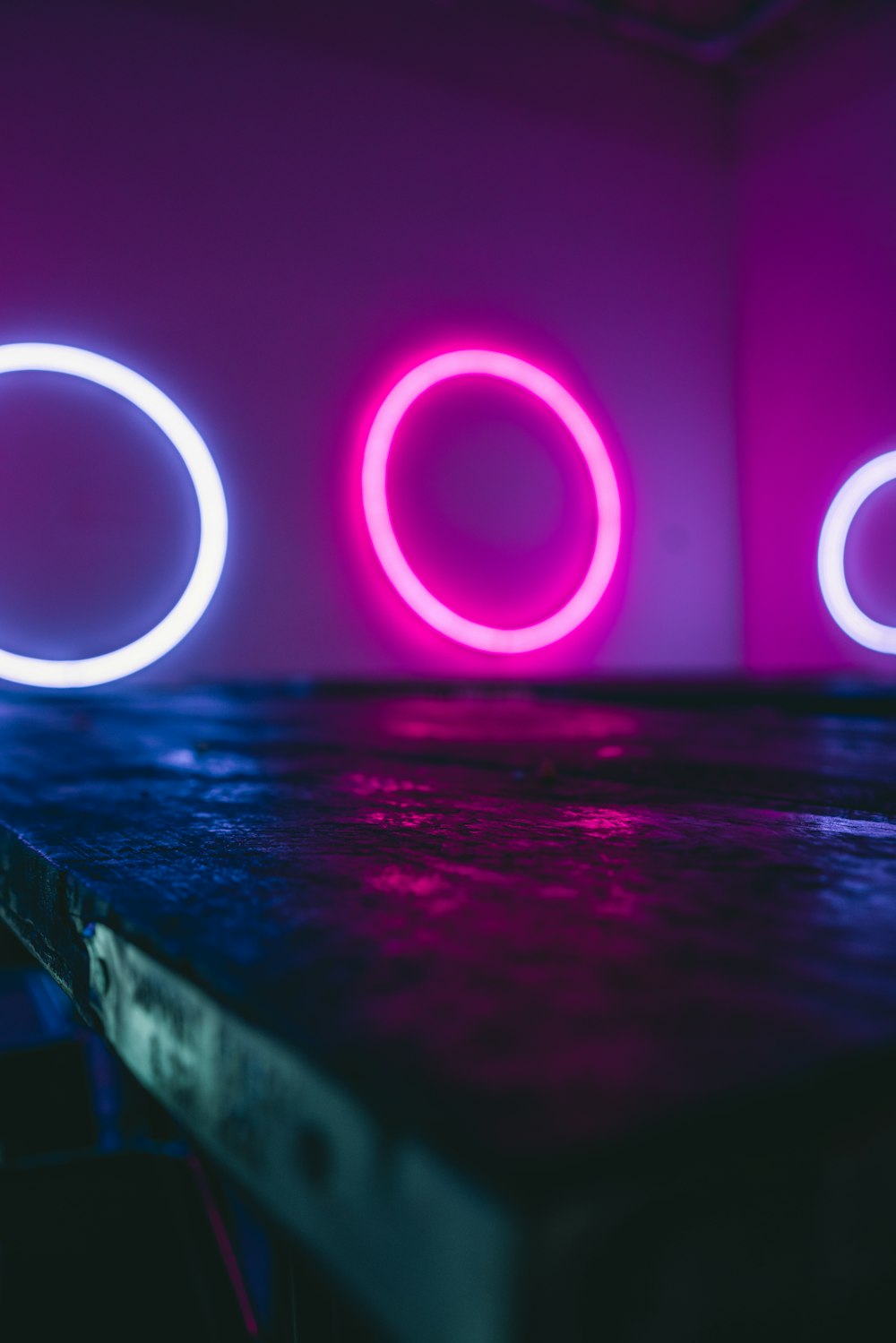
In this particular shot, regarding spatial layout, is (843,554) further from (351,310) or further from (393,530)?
(351,310)

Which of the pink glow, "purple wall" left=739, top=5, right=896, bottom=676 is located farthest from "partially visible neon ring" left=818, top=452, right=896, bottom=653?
the pink glow

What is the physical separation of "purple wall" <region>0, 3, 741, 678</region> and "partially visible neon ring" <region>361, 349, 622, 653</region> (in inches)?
2.7

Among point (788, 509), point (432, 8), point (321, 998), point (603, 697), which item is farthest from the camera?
point (788, 509)

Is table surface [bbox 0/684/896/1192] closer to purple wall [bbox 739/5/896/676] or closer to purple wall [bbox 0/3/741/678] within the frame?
purple wall [bbox 0/3/741/678]

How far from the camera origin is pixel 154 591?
3439mm

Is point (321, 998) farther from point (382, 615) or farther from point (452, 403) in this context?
point (452, 403)

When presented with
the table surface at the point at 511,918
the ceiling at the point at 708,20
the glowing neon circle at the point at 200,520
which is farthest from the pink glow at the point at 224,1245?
the ceiling at the point at 708,20

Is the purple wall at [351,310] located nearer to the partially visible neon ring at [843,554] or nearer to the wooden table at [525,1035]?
the partially visible neon ring at [843,554]

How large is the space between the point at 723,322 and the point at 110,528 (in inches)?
117

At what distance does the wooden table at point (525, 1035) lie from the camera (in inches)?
6.2

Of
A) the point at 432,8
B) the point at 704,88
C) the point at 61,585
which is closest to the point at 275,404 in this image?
the point at 61,585

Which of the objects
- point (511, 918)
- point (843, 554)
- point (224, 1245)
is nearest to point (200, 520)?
point (843, 554)

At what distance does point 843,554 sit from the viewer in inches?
169

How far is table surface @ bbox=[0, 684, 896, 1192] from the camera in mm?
185
